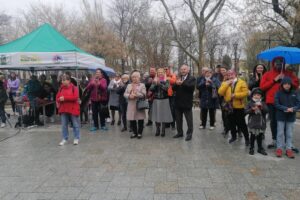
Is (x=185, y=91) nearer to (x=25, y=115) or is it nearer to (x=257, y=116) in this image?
(x=257, y=116)

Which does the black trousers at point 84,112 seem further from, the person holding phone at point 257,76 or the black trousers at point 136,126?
the person holding phone at point 257,76

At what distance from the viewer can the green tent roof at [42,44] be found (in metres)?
8.80

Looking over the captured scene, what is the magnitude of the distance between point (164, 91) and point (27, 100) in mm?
4967

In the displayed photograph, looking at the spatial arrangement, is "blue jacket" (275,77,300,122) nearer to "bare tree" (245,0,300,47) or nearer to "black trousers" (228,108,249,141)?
"black trousers" (228,108,249,141)

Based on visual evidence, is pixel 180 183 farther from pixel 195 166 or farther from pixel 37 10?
pixel 37 10

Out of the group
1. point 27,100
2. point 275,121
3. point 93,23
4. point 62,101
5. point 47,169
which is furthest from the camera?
point 93,23

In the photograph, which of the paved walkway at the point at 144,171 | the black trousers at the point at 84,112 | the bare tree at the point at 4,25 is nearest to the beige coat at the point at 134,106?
the paved walkway at the point at 144,171

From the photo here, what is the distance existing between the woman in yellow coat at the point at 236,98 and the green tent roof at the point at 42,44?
4.71 meters

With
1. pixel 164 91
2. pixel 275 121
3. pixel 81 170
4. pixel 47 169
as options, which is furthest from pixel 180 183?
pixel 164 91

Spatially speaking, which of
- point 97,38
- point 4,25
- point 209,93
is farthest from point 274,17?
point 4,25

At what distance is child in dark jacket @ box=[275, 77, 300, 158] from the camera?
5.61 m

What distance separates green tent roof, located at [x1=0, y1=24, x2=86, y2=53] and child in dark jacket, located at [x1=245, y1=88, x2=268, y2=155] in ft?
17.8

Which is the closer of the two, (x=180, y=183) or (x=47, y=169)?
(x=180, y=183)

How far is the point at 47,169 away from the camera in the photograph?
16.9 ft
